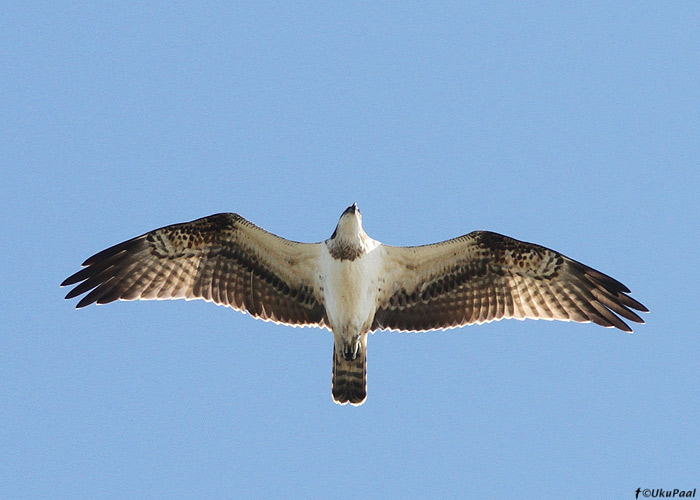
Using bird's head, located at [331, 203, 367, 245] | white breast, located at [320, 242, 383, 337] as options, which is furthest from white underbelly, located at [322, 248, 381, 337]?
bird's head, located at [331, 203, 367, 245]

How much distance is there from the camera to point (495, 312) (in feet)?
31.2

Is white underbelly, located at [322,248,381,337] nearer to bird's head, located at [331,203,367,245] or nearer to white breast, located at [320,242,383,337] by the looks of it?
white breast, located at [320,242,383,337]

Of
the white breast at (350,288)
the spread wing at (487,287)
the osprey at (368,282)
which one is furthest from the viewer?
the spread wing at (487,287)

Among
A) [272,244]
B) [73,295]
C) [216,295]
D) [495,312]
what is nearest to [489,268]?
[495,312]

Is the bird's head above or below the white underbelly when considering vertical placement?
above

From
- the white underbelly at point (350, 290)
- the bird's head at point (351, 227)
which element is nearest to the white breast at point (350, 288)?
the white underbelly at point (350, 290)

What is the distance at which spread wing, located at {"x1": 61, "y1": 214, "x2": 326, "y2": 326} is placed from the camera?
9.30 metres

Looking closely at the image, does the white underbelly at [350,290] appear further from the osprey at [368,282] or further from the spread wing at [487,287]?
the spread wing at [487,287]

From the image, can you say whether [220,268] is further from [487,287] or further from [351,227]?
[487,287]

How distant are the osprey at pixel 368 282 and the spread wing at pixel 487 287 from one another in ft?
0.04

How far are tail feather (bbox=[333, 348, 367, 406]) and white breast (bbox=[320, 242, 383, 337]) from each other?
349 millimetres

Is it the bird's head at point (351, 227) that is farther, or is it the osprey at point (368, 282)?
the osprey at point (368, 282)

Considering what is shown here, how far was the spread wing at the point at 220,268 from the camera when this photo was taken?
930 centimetres

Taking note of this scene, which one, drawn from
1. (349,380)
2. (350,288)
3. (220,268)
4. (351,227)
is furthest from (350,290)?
(220,268)
